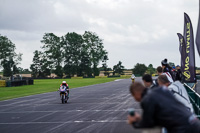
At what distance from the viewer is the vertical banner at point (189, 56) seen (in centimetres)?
1650

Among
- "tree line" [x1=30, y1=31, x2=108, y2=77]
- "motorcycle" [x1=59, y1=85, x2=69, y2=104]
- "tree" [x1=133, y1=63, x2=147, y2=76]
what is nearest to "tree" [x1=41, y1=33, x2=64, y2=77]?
"tree line" [x1=30, y1=31, x2=108, y2=77]

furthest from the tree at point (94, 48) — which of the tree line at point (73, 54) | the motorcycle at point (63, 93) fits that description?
the motorcycle at point (63, 93)

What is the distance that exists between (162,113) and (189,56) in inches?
550

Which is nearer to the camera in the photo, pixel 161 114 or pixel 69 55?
Answer: pixel 161 114

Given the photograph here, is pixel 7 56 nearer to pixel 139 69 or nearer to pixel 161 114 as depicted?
pixel 139 69

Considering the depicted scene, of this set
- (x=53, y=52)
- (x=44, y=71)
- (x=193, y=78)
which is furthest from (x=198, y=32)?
(x=44, y=71)

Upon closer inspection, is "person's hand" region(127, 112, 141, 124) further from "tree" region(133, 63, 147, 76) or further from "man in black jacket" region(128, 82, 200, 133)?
"tree" region(133, 63, 147, 76)

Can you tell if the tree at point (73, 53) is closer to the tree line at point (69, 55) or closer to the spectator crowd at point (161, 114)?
the tree line at point (69, 55)

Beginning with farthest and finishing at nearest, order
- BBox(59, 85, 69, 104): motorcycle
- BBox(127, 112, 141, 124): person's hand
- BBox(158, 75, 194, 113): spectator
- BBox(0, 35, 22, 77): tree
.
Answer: BBox(0, 35, 22, 77): tree < BBox(59, 85, 69, 104): motorcycle < BBox(158, 75, 194, 113): spectator < BBox(127, 112, 141, 124): person's hand

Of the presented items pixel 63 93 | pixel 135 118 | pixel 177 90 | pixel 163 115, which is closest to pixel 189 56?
pixel 63 93

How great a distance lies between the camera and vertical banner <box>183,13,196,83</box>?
16.5m

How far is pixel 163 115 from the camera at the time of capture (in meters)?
3.67

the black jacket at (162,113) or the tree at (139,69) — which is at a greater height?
the tree at (139,69)

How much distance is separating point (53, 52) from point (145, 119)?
117m
